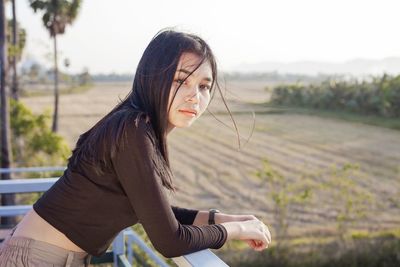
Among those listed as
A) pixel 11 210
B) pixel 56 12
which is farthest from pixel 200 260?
pixel 56 12

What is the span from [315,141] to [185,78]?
889 inches

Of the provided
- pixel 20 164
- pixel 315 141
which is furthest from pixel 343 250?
pixel 315 141

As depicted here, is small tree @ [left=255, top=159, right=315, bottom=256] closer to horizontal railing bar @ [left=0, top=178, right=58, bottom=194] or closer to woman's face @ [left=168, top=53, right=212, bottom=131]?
Answer: horizontal railing bar @ [left=0, top=178, right=58, bottom=194]

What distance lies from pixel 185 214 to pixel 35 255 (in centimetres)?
42

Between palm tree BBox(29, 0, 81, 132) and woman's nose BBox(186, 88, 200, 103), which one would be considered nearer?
woman's nose BBox(186, 88, 200, 103)

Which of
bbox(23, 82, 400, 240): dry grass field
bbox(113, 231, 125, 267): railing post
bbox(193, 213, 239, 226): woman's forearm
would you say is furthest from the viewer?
bbox(23, 82, 400, 240): dry grass field

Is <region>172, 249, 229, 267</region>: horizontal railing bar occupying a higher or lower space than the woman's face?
lower

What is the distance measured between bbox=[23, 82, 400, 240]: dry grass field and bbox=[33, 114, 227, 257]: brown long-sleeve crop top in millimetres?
8079

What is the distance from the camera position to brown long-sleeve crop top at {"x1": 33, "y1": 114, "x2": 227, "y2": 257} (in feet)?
3.83

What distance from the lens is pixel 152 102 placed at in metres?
1.28

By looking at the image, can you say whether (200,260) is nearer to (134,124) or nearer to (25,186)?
(134,124)

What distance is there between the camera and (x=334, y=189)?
13.6 metres

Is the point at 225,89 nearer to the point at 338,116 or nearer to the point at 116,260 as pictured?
the point at 116,260

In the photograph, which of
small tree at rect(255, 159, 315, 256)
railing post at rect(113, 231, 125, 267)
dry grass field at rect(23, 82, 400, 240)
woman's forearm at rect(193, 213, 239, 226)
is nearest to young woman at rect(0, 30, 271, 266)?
woman's forearm at rect(193, 213, 239, 226)
